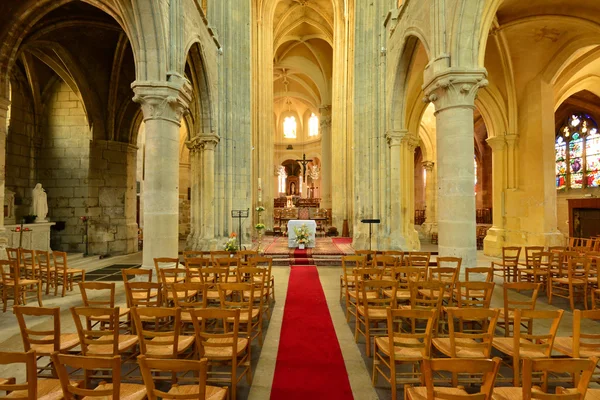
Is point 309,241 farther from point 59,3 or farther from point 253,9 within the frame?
point 253,9

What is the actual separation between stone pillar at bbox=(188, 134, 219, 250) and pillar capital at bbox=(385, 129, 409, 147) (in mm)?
6047

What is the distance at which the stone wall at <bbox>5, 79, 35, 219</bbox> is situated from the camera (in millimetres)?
12805

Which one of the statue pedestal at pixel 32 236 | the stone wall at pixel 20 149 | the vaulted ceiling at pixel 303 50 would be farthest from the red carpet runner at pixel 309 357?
the vaulted ceiling at pixel 303 50

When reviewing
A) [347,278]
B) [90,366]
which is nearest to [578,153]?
[347,278]

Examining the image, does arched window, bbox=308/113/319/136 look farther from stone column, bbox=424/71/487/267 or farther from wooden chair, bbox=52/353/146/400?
wooden chair, bbox=52/353/146/400

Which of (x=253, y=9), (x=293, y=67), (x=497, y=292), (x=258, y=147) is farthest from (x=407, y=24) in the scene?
(x=293, y=67)

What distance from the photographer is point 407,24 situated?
965 cm

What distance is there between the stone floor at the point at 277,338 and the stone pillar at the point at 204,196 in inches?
175

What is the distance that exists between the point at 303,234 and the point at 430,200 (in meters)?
11.1

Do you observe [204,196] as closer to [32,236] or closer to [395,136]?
[32,236]

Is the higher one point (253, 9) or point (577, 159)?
point (253, 9)

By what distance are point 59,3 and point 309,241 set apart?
1015 centimetres

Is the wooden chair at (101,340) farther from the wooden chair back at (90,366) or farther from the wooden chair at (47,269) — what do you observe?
the wooden chair at (47,269)

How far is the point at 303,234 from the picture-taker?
12.3 metres
